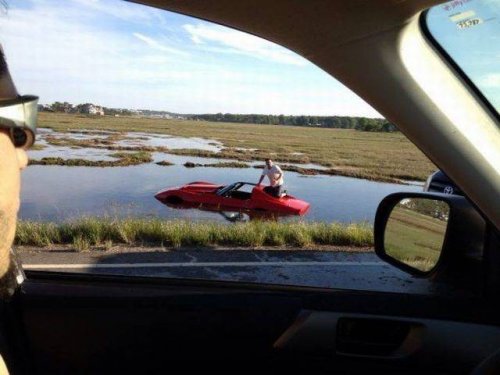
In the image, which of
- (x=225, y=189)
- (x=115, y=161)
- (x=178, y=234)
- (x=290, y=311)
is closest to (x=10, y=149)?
(x=290, y=311)

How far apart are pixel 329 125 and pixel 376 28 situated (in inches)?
37.8

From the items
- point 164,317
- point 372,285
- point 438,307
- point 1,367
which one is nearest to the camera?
point 1,367

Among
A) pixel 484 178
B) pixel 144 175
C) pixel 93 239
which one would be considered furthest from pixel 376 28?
pixel 144 175

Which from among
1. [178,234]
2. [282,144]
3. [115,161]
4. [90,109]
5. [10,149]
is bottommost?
[178,234]

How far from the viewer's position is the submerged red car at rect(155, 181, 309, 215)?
30.7 feet

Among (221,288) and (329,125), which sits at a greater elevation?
(329,125)

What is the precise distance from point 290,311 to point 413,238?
0.64 metres

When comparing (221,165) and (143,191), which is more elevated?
(221,165)

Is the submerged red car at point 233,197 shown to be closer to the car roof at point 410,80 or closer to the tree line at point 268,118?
the tree line at point 268,118

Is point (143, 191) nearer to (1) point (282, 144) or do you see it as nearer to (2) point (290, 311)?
(2) point (290, 311)

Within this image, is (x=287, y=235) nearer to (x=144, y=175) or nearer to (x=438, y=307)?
(x=438, y=307)

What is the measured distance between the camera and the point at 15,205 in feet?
3.34

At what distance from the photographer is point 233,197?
10602 millimetres

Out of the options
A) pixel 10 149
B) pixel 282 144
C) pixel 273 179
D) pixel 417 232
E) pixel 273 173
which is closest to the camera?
pixel 10 149
